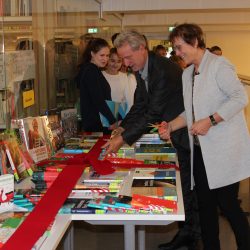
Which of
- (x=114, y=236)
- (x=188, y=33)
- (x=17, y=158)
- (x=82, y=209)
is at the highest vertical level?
(x=188, y=33)

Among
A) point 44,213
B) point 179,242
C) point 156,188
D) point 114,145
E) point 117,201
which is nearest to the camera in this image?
point 44,213

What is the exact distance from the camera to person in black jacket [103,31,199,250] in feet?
8.64

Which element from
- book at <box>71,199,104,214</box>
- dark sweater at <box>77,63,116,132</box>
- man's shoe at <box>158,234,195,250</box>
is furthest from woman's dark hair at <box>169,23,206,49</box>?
man's shoe at <box>158,234,195,250</box>

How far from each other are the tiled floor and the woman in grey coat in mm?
1028

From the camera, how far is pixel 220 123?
227cm

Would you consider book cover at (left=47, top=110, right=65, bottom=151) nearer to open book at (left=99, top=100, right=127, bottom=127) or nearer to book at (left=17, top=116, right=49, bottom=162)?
book at (left=17, top=116, right=49, bottom=162)

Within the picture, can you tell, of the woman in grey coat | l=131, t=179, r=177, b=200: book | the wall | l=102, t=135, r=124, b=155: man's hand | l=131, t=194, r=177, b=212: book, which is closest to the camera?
l=131, t=194, r=177, b=212: book

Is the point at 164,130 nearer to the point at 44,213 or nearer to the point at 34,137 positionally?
the point at 34,137

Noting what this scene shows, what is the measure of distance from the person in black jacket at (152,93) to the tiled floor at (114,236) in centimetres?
52

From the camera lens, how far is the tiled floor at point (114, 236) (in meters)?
3.30

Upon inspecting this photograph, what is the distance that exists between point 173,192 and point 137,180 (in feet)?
0.83

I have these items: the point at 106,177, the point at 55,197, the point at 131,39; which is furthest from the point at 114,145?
the point at 55,197

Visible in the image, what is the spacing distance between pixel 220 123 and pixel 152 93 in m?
0.59

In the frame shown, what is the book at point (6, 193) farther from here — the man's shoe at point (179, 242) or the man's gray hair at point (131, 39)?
the man's shoe at point (179, 242)
